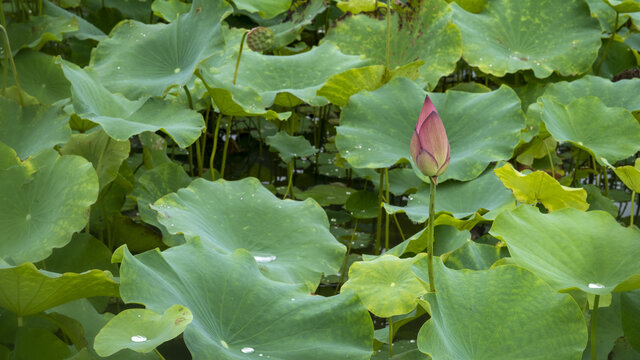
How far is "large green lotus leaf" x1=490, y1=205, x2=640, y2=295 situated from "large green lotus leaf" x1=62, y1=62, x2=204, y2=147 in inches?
33.9

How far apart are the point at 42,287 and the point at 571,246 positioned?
1029mm

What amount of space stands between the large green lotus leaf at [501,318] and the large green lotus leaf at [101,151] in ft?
3.29

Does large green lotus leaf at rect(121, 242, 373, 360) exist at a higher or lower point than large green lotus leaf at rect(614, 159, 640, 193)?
lower

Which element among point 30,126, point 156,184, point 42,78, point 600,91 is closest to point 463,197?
point 600,91

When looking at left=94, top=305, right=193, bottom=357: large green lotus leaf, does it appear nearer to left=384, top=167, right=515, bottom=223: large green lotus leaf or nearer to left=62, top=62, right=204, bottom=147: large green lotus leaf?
left=62, top=62, right=204, bottom=147: large green lotus leaf

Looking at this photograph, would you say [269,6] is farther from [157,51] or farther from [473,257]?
[473,257]

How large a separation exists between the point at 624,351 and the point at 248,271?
0.84 metres

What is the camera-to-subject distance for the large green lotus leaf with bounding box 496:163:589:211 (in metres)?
1.62

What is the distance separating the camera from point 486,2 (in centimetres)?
263

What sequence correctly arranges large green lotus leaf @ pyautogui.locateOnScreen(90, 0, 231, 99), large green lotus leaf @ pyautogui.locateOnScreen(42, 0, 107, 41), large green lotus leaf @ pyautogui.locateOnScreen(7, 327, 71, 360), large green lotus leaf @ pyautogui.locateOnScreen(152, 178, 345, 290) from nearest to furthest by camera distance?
large green lotus leaf @ pyautogui.locateOnScreen(7, 327, 71, 360) < large green lotus leaf @ pyautogui.locateOnScreen(152, 178, 345, 290) < large green lotus leaf @ pyautogui.locateOnScreen(90, 0, 231, 99) < large green lotus leaf @ pyautogui.locateOnScreen(42, 0, 107, 41)

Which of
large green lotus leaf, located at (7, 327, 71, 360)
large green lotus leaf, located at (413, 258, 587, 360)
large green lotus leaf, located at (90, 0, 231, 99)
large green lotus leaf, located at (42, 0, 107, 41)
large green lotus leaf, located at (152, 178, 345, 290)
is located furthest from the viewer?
large green lotus leaf, located at (42, 0, 107, 41)

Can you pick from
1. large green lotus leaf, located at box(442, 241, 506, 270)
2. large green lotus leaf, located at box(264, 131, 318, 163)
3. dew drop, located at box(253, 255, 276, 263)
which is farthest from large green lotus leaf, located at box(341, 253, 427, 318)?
large green lotus leaf, located at box(264, 131, 318, 163)

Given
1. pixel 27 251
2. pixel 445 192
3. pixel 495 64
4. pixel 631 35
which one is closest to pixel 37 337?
pixel 27 251

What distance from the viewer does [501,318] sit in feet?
4.11
